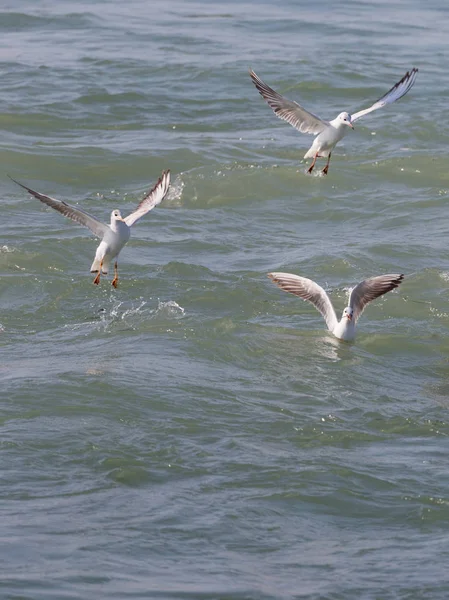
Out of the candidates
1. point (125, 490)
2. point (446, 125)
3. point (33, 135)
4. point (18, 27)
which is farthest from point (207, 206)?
point (18, 27)

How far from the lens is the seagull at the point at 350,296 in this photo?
11680 millimetres

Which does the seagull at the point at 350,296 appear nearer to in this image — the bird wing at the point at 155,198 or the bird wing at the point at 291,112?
the bird wing at the point at 155,198

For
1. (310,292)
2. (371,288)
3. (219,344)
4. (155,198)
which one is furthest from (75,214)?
(371,288)

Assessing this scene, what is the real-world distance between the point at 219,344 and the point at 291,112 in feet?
11.3

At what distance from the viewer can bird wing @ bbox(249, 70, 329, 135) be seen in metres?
13.4

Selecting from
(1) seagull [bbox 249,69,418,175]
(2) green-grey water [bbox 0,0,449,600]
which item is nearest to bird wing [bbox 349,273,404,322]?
(2) green-grey water [bbox 0,0,449,600]

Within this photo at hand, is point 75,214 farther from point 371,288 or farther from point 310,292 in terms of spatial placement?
point 371,288

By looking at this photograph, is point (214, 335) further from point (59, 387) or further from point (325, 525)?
point (325, 525)

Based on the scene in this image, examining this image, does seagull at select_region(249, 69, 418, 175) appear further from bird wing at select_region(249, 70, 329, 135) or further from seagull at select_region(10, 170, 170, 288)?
seagull at select_region(10, 170, 170, 288)

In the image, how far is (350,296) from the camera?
38.4ft

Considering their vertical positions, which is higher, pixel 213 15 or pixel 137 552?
pixel 213 15

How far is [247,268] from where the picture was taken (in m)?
14.1

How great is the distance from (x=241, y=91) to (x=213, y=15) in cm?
839

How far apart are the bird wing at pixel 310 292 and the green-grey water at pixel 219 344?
0.25 m
